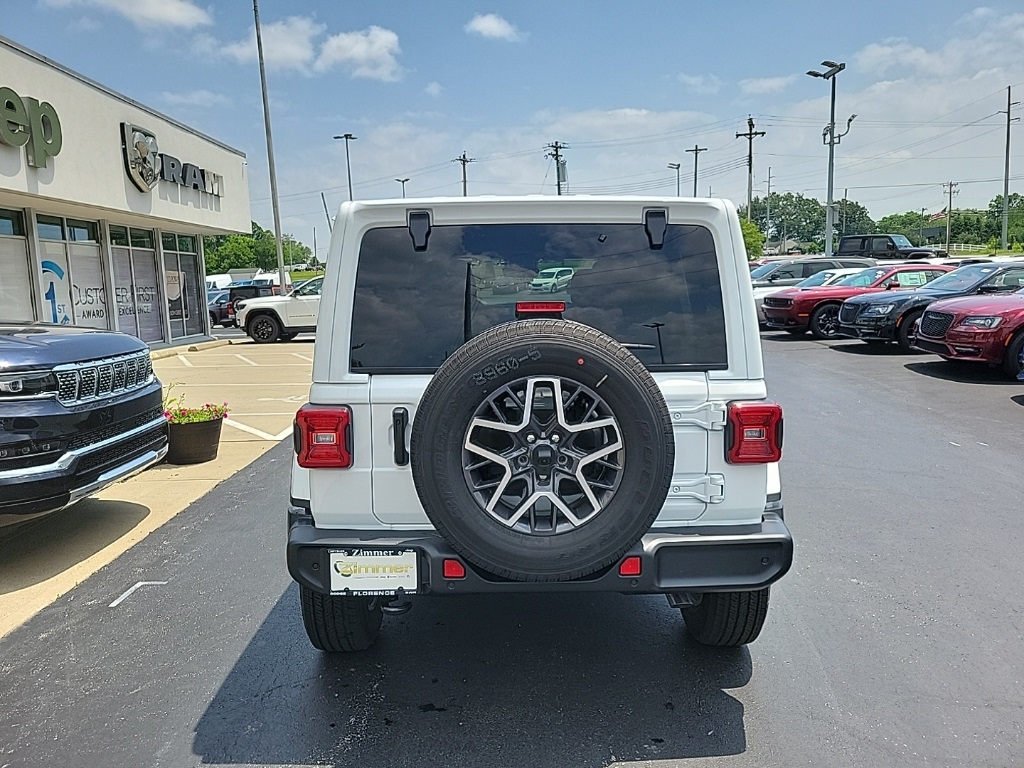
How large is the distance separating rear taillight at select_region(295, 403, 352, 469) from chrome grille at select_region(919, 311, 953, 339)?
1089 cm

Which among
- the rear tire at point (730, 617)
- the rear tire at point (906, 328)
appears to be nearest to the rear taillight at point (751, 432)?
the rear tire at point (730, 617)

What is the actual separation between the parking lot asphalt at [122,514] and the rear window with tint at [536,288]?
84.5 inches

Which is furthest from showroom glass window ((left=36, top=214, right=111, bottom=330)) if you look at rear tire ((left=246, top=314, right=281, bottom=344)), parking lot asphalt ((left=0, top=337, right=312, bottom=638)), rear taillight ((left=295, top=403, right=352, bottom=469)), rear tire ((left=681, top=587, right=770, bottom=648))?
rear tire ((left=681, top=587, right=770, bottom=648))

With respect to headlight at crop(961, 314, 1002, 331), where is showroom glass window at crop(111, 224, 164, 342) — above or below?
above

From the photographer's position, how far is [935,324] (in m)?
11.5

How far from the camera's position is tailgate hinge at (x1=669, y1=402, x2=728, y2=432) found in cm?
286

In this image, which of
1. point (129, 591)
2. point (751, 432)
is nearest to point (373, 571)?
point (751, 432)

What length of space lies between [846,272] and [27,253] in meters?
17.6

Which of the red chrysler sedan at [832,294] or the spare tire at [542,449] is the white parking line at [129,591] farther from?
the red chrysler sedan at [832,294]

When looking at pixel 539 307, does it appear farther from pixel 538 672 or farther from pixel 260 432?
pixel 260 432

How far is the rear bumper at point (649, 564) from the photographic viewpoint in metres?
2.79

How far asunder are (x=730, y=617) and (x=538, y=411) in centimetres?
138

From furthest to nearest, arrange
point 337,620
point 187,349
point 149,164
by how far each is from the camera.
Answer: point 187,349 < point 149,164 < point 337,620

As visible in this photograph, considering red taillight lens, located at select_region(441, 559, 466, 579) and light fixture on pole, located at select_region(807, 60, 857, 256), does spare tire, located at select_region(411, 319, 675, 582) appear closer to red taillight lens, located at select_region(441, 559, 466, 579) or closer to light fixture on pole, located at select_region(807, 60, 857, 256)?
red taillight lens, located at select_region(441, 559, 466, 579)
